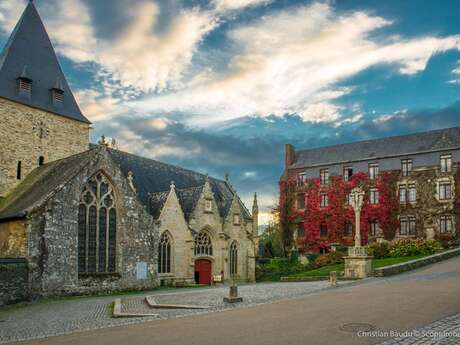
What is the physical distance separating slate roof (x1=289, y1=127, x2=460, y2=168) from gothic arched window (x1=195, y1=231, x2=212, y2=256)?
63.4 ft

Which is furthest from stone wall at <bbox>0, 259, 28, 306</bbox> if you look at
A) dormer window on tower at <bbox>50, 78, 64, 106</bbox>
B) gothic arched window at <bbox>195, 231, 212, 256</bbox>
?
gothic arched window at <bbox>195, 231, 212, 256</bbox>

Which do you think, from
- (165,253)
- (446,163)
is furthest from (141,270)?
(446,163)

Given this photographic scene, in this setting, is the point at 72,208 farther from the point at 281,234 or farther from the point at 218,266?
the point at 281,234

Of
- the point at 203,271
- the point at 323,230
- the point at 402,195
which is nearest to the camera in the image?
the point at 203,271

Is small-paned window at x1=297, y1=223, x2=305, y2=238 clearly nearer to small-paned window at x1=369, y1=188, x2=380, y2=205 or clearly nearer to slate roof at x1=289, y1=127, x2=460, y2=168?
slate roof at x1=289, y1=127, x2=460, y2=168

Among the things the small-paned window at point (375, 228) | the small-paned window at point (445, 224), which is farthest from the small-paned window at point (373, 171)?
the small-paned window at point (445, 224)

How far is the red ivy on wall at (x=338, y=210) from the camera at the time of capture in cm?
4672

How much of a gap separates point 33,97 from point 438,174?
114 feet

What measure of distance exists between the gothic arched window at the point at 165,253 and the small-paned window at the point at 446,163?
26469 mm

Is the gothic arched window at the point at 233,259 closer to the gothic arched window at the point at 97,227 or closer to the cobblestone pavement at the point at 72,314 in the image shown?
the gothic arched window at the point at 97,227

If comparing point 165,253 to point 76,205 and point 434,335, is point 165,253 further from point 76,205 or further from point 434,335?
point 434,335

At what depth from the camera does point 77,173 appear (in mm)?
25234

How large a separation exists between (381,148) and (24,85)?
3418 centimetres

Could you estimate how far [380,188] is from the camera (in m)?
47.3
